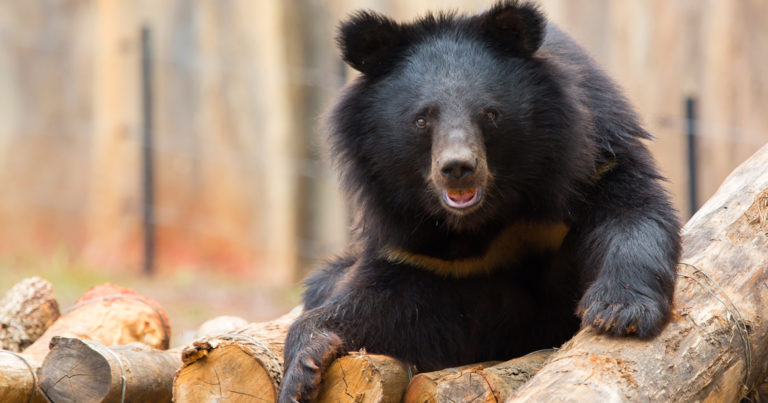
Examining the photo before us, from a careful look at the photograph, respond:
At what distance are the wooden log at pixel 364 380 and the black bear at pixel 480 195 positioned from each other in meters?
0.06

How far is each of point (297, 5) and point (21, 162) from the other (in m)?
3.17

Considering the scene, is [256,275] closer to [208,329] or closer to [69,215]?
[69,215]

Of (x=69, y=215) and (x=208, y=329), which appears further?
(x=69, y=215)

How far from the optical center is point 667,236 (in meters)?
3.39

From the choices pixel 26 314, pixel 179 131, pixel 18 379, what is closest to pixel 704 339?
pixel 18 379

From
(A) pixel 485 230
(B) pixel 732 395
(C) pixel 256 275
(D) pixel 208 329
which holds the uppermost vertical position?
(A) pixel 485 230

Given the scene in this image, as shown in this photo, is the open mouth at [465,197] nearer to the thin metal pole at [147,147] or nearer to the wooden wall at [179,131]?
the wooden wall at [179,131]

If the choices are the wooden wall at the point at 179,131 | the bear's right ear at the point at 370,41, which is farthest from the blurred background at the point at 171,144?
the bear's right ear at the point at 370,41

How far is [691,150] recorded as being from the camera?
6926 millimetres

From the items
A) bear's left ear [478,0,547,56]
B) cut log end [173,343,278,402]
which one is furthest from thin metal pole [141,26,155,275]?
bear's left ear [478,0,547,56]

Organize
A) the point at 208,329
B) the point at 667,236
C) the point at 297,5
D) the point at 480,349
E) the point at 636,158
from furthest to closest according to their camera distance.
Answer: the point at 297,5 < the point at 208,329 < the point at 480,349 < the point at 636,158 < the point at 667,236

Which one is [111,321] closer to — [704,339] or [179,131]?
[704,339]

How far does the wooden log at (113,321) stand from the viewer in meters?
4.29

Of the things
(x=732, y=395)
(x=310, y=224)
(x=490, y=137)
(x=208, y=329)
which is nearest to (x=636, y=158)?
(x=490, y=137)
